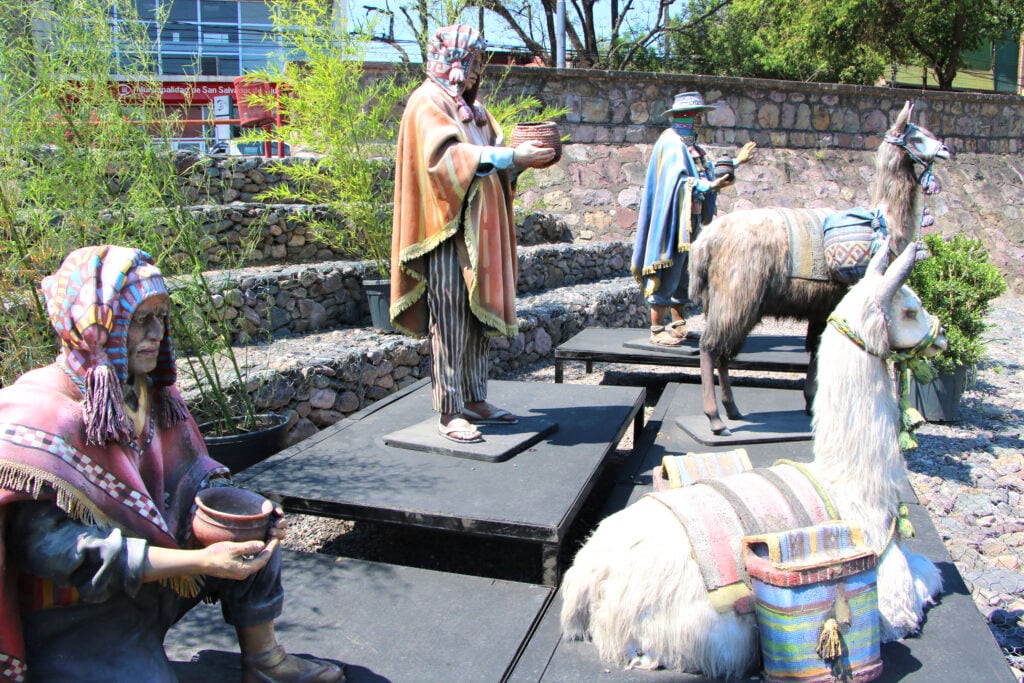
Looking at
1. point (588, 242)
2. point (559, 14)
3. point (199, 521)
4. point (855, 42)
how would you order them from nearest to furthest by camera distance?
1. point (199, 521)
2. point (588, 242)
3. point (559, 14)
4. point (855, 42)

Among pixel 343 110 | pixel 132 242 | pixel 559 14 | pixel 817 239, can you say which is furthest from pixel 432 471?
pixel 559 14

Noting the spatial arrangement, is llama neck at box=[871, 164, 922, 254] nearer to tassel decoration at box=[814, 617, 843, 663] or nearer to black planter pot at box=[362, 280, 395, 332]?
tassel decoration at box=[814, 617, 843, 663]

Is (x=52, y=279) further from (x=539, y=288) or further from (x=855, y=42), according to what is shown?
(x=855, y=42)

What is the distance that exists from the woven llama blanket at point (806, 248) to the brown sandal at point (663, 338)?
203 centimetres

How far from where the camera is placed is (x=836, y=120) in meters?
12.5

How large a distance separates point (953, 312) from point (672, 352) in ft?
6.35

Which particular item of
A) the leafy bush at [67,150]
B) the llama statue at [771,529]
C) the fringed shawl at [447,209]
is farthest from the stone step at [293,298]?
the llama statue at [771,529]

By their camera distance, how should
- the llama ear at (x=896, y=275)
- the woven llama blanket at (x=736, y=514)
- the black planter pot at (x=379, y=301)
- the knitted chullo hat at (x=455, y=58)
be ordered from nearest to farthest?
1. the woven llama blanket at (x=736, y=514)
2. the llama ear at (x=896, y=275)
3. the knitted chullo hat at (x=455, y=58)
4. the black planter pot at (x=379, y=301)

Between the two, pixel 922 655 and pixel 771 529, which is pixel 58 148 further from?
pixel 922 655

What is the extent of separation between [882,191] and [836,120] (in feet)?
31.3

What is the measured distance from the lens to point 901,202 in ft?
13.1

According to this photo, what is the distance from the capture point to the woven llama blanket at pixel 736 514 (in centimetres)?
206

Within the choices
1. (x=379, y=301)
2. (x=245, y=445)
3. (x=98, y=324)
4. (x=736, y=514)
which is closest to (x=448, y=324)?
(x=245, y=445)

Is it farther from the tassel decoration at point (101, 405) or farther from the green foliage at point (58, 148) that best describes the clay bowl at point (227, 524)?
the green foliage at point (58, 148)
